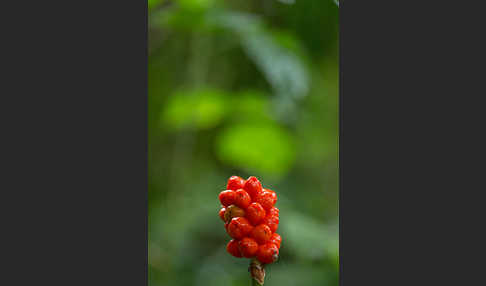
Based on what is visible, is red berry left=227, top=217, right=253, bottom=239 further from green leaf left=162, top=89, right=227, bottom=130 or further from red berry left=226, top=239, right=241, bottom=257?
green leaf left=162, top=89, right=227, bottom=130

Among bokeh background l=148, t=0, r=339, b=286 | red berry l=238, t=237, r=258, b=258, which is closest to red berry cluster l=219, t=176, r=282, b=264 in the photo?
red berry l=238, t=237, r=258, b=258

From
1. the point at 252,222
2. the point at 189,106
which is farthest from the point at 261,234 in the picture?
the point at 189,106

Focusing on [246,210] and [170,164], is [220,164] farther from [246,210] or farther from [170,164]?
[246,210]

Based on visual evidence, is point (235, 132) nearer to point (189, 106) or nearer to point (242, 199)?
point (189, 106)

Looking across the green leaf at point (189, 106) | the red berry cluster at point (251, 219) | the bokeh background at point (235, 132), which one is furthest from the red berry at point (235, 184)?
Answer: the green leaf at point (189, 106)

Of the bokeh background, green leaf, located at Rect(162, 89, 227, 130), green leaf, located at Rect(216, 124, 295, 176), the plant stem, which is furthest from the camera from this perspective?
green leaf, located at Rect(216, 124, 295, 176)

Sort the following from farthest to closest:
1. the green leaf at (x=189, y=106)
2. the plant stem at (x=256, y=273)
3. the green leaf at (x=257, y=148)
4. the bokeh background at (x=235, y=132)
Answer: the green leaf at (x=257, y=148) → the green leaf at (x=189, y=106) → the bokeh background at (x=235, y=132) → the plant stem at (x=256, y=273)

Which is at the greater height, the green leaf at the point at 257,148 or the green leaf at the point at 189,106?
the green leaf at the point at 189,106

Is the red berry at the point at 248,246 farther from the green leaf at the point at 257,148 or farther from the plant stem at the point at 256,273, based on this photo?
the green leaf at the point at 257,148
